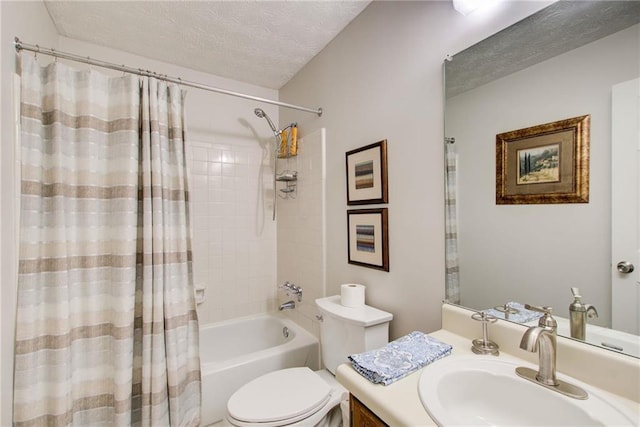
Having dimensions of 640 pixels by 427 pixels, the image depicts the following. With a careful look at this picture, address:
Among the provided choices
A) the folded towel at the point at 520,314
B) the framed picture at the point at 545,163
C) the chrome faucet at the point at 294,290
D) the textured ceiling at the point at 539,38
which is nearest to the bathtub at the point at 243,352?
the chrome faucet at the point at 294,290

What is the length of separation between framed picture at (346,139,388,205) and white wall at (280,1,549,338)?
0.04 m

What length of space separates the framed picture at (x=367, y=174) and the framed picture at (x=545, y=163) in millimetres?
552

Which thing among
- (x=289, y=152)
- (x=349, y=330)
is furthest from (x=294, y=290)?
(x=289, y=152)

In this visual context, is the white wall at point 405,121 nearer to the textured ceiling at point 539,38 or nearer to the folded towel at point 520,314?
the textured ceiling at point 539,38

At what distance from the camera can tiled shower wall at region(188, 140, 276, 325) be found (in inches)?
90.0

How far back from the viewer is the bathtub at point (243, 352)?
1.65m

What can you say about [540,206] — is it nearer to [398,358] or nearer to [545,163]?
[545,163]

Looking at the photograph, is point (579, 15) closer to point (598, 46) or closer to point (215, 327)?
point (598, 46)

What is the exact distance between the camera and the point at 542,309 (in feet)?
2.92

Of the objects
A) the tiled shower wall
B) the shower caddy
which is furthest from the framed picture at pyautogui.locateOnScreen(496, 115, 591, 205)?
the tiled shower wall

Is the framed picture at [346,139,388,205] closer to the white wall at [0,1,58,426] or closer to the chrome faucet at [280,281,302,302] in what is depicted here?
the chrome faucet at [280,281,302,302]

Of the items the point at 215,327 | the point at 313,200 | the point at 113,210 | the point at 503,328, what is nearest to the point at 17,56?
the point at 113,210

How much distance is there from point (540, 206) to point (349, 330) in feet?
3.19

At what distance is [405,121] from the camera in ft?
4.48
